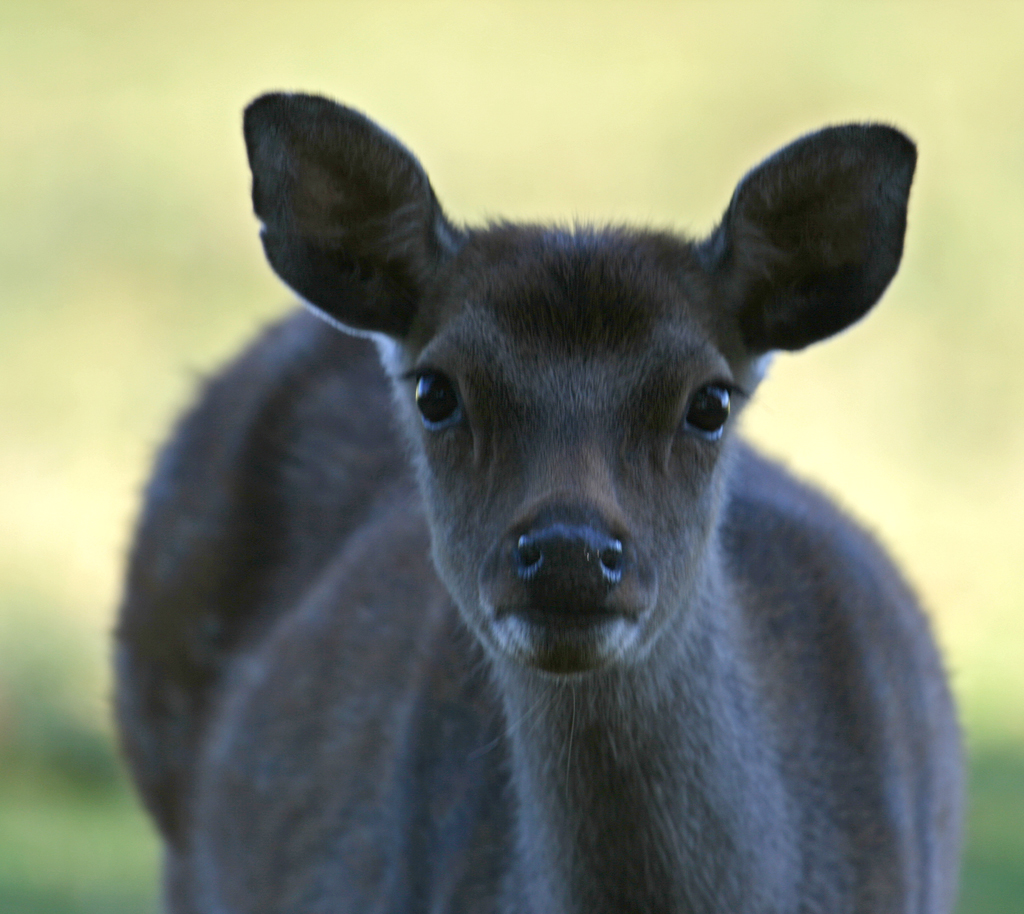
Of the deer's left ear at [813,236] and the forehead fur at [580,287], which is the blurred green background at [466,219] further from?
the deer's left ear at [813,236]

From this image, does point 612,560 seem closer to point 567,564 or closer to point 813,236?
point 567,564

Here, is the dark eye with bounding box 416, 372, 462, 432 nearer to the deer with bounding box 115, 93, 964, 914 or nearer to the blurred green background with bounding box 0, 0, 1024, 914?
the deer with bounding box 115, 93, 964, 914

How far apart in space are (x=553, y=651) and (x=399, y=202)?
1.30 meters

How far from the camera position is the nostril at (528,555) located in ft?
13.4

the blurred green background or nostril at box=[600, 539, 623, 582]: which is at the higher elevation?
the blurred green background

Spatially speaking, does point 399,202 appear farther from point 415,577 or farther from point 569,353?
point 415,577

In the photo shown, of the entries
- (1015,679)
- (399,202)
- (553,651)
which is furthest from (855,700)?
(1015,679)

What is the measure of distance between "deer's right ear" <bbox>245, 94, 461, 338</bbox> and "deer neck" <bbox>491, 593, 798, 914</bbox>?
104cm

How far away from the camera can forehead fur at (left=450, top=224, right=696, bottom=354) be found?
4.47m

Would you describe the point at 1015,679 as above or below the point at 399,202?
above

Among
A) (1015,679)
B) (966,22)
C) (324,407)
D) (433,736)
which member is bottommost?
(433,736)

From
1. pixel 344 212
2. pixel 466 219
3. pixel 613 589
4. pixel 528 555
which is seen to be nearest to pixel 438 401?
pixel 344 212

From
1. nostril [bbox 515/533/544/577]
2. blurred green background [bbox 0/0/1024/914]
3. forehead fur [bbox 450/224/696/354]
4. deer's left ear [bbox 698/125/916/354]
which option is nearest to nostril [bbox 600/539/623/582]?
nostril [bbox 515/533/544/577]

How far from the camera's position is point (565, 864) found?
4691 millimetres
